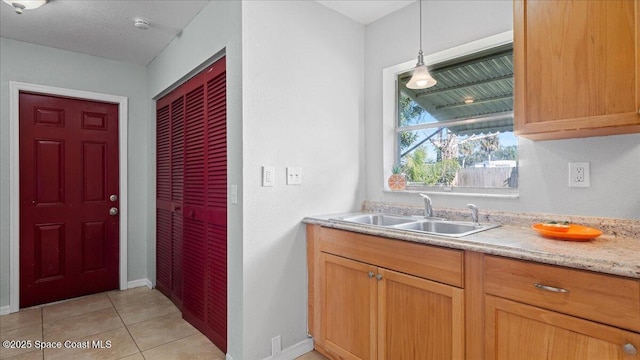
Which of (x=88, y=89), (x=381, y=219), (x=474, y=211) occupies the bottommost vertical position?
(x=381, y=219)

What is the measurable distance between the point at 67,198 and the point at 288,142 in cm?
257

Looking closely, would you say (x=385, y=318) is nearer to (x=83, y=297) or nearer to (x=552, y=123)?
(x=552, y=123)

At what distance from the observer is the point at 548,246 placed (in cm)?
Result: 130

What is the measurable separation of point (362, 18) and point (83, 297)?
12.5 feet

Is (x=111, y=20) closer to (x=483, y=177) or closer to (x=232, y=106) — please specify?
(x=232, y=106)

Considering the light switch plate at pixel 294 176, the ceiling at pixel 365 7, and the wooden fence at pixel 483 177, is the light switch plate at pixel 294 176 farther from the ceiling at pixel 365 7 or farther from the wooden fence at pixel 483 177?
the ceiling at pixel 365 7

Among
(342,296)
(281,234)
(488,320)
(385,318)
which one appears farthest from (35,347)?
(488,320)

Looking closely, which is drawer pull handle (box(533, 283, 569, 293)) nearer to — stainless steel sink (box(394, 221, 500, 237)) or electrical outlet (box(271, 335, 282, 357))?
stainless steel sink (box(394, 221, 500, 237))

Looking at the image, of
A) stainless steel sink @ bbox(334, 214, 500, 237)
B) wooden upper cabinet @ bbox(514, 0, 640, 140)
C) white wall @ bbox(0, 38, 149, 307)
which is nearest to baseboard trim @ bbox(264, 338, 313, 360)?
stainless steel sink @ bbox(334, 214, 500, 237)

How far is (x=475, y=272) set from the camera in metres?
1.37

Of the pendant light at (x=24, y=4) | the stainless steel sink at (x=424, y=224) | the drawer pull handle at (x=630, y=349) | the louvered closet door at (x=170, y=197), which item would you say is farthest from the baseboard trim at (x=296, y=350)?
the pendant light at (x=24, y=4)

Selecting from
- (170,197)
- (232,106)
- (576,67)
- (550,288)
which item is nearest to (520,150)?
(576,67)

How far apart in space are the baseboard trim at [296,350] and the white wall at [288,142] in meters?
0.03

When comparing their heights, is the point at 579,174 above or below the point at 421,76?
below
